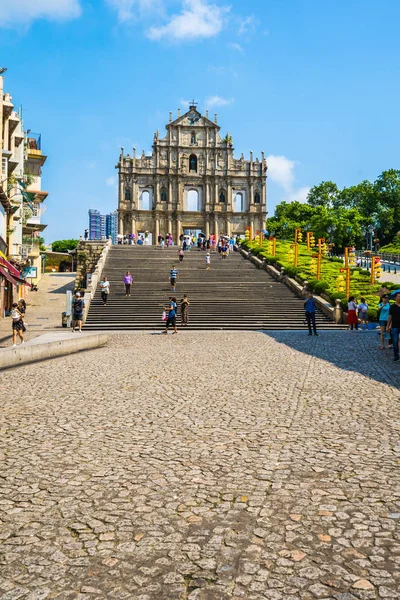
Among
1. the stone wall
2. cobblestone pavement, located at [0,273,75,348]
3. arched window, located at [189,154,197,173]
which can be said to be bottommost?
cobblestone pavement, located at [0,273,75,348]

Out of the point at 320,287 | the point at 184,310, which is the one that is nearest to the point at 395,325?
the point at 184,310

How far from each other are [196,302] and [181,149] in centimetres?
5202

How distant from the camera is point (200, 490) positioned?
Result: 5301 millimetres

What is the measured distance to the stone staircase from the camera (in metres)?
26.1

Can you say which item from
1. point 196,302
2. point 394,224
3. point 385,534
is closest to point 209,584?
point 385,534

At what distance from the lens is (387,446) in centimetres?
662

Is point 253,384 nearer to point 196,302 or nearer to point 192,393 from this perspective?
point 192,393

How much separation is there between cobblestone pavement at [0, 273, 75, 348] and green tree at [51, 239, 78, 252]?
63675 millimetres

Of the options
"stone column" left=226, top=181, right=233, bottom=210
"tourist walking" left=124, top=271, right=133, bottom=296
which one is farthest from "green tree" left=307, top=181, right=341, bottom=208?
"tourist walking" left=124, top=271, right=133, bottom=296

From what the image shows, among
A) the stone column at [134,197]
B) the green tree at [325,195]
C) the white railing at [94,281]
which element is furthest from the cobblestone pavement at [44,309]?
the green tree at [325,195]

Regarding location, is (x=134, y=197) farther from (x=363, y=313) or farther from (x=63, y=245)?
(x=363, y=313)

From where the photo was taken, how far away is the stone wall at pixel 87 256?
43.8 meters

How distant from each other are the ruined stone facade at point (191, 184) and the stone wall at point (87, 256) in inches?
1210

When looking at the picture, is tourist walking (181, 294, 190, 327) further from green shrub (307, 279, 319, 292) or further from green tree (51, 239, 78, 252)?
green tree (51, 239, 78, 252)
